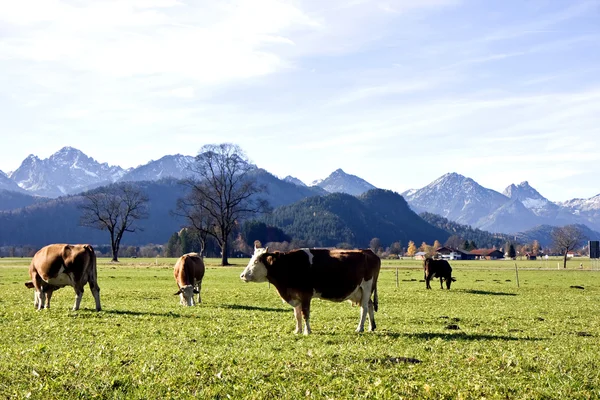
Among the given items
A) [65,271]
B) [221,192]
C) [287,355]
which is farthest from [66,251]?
[221,192]

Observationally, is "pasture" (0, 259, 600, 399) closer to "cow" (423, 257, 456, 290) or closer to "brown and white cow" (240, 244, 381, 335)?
"brown and white cow" (240, 244, 381, 335)

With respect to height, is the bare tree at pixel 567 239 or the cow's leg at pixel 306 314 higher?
the bare tree at pixel 567 239

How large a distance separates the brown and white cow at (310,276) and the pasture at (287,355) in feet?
3.35

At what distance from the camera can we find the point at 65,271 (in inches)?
925

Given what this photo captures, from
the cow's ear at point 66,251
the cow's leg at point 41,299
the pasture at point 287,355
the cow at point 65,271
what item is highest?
the cow's ear at point 66,251

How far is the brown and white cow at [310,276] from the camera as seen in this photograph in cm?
1780

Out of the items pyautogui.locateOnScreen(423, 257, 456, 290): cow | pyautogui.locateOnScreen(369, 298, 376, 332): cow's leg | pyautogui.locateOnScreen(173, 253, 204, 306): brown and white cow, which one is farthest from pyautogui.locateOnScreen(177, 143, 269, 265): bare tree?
pyautogui.locateOnScreen(369, 298, 376, 332): cow's leg

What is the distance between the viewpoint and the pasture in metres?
10.8

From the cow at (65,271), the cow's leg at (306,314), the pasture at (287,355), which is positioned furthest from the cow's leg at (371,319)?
the cow at (65,271)

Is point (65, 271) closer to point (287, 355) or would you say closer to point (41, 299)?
point (41, 299)

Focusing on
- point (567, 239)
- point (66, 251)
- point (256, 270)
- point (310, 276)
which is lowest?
point (310, 276)

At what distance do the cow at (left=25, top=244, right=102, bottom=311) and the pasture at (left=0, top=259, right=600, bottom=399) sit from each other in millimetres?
947

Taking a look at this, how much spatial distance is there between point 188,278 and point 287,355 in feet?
52.4

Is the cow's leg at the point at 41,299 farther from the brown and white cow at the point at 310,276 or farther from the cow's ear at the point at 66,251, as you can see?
the brown and white cow at the point at 310,276
